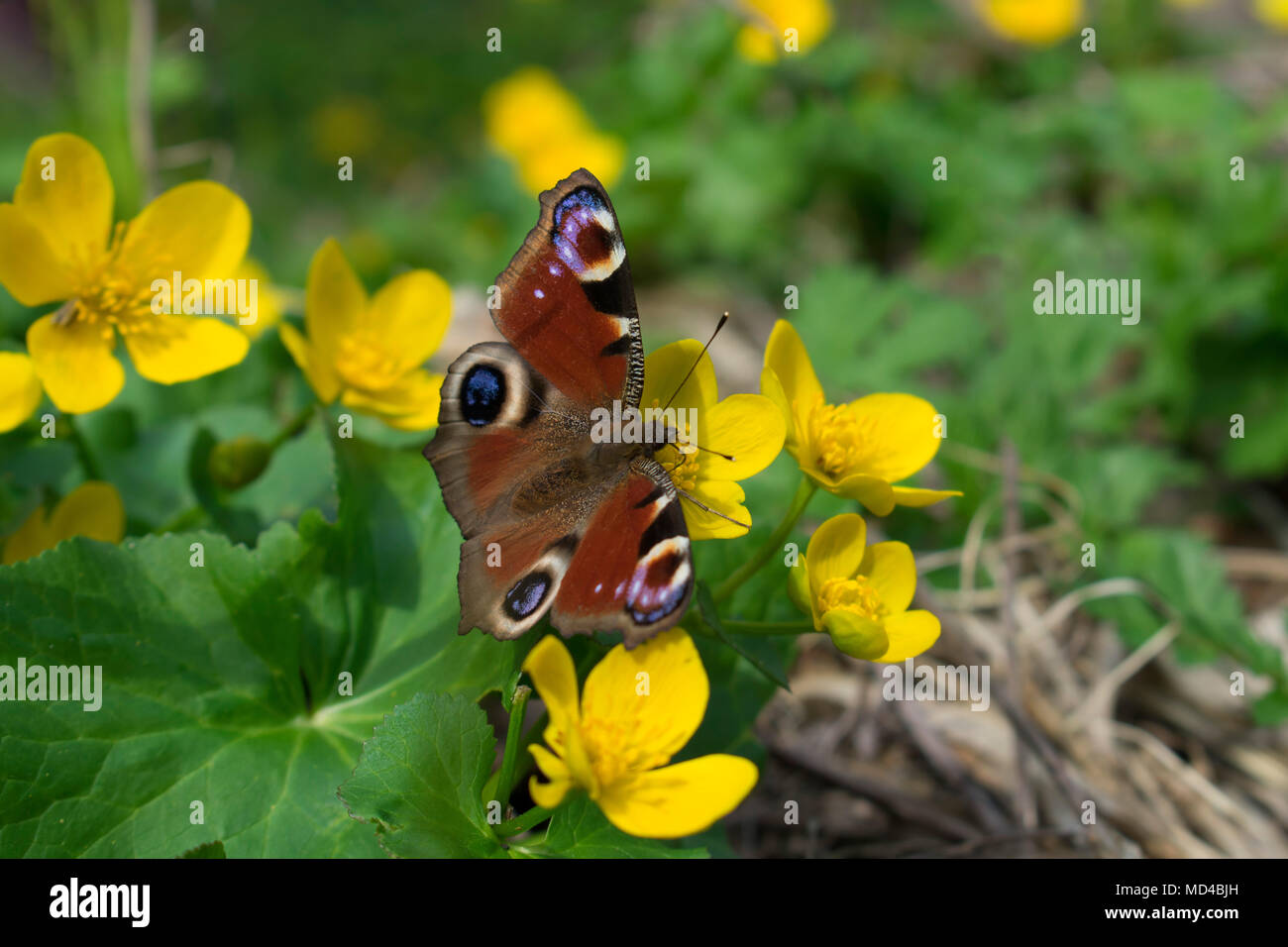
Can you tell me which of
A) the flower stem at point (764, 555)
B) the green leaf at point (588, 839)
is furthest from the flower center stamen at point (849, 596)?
the green leaf at point (588, 839)

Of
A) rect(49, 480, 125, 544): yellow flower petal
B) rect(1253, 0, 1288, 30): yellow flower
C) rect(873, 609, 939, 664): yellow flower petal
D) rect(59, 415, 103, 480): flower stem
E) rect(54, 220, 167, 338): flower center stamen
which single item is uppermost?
rect(1253, 0, 1288, 30): yellow flower

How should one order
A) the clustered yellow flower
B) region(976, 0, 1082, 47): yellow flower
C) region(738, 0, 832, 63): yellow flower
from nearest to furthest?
the clustered yellow flower → region(738, 0, 832, 63): yellow flower → region(976, 0, 1082, 47): yellow flower

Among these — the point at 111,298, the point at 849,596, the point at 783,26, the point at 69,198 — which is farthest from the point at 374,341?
the point at 783,26

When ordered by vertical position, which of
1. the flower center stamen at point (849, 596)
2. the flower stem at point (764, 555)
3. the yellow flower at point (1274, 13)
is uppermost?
the yellow flower at point (1274, 13)

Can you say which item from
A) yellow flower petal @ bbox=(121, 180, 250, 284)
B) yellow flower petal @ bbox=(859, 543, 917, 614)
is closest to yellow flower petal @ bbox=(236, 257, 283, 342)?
yellow flower petal @ bbox=(121, 180, 250, 284)

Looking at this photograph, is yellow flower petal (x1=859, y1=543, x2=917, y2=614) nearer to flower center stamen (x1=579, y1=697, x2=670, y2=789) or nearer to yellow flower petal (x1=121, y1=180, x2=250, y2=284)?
flower center stamen (x1=579, y1=697, x2=670, y2=789)

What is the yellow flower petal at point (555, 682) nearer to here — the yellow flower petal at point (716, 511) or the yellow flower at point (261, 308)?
the yellow flower petal at point (716, 511)

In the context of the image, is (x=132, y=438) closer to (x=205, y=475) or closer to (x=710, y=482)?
(x=205, y=475)

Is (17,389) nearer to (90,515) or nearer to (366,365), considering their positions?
(90,515)
